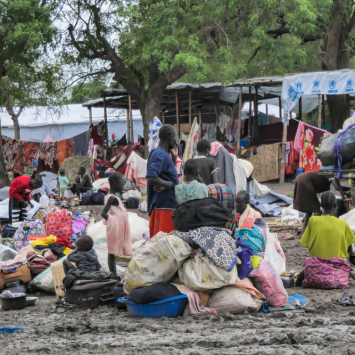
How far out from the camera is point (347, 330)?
4.16 metres

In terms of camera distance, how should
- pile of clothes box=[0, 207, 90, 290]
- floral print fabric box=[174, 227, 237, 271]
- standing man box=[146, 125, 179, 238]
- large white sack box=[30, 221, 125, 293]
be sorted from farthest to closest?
pile of clothes box=[0, 207, 90, 290], large white sack box=[30, 221, 125, 293], standing man box=[146, 125, 179, 238], floral print fabric box=[174, 227, 237, 271]

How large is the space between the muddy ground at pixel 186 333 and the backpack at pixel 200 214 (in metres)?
0.81

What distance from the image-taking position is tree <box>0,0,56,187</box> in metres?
15.8

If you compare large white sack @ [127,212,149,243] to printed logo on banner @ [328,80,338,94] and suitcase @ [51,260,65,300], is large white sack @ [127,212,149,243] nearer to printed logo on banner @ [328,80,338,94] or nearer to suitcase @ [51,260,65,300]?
suitcase @ [51,260,65,300]

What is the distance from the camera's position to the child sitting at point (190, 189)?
5.43 metres

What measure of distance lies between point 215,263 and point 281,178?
39.8 ft

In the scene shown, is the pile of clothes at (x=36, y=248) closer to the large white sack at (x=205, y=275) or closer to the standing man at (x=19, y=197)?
the standing man at (x=19, y=197)

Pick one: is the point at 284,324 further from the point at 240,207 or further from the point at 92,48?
the point at 92,48

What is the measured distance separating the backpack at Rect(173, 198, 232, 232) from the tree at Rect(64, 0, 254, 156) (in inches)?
389

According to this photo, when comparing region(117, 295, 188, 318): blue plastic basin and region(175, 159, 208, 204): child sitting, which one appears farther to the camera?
region(175, 159, 208, 204): child sitting

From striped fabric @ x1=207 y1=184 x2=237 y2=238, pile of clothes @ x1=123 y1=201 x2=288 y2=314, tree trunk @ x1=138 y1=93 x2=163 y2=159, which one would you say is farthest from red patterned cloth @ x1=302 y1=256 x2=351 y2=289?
tree trunk @ x1=138 y1=93 x2=163 y2=159

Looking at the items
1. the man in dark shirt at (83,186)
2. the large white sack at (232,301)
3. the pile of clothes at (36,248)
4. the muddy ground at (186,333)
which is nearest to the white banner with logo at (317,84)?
the man in dark shirt at (83,186)

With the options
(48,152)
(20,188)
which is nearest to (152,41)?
(20,188)

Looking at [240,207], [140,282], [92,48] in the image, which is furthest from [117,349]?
[92,48]
